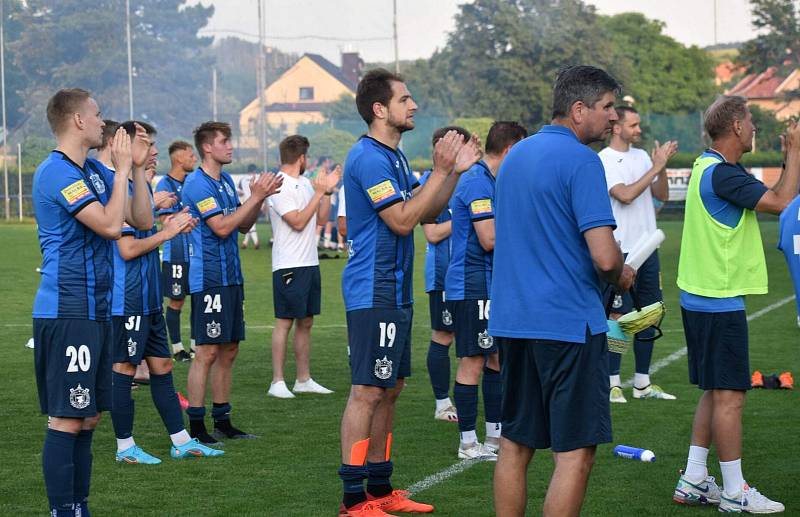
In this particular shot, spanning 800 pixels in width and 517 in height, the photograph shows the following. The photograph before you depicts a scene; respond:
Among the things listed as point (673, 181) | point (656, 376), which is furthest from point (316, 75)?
point (656, 376)

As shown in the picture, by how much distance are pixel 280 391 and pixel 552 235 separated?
19.4 ft

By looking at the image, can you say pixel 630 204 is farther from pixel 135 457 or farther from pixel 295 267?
pixel 135 457

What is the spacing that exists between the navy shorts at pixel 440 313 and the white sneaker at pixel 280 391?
1.65 m

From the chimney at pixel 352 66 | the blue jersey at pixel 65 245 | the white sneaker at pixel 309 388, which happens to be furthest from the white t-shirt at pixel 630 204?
the chimney at pixel 352 66

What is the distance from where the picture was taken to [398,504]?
668cm

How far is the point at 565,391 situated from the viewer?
4.93 m

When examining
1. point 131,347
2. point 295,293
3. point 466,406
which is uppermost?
point 295,293

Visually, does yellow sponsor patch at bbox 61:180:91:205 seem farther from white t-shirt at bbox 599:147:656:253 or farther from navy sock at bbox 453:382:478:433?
white t-shirt at bbox 599:147:656:253

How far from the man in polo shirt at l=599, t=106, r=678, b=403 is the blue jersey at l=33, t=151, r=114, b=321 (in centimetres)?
497

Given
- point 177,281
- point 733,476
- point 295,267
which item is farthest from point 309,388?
point 733,476

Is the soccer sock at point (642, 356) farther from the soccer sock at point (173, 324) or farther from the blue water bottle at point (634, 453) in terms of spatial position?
the soccer sock at point (173, 324)

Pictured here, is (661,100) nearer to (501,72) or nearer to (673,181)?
(501,72)

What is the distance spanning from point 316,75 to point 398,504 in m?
51.8

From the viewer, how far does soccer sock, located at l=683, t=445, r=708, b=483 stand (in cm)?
671
